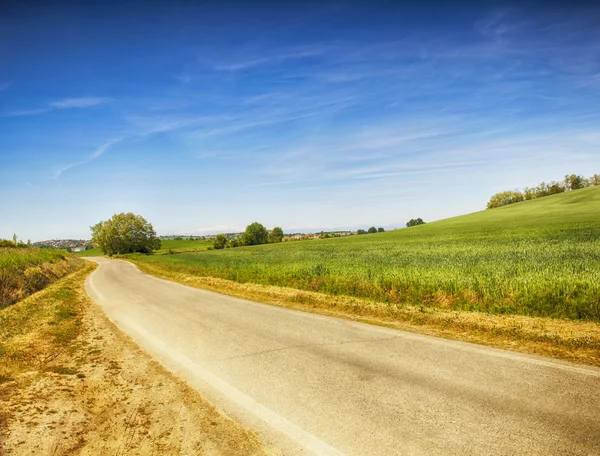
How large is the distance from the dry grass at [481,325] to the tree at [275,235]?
108 meters

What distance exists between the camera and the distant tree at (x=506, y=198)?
127 metres

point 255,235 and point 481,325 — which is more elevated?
point 255,235

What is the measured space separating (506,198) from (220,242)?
109 meters

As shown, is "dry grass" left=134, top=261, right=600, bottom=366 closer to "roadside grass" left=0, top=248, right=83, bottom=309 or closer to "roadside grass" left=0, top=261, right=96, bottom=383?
"roadside grass" left=0, top=261, right=96, bottom=383

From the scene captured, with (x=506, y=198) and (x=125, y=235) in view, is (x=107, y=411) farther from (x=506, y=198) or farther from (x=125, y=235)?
(x=506, y=198)

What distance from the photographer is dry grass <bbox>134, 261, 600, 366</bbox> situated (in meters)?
6.56

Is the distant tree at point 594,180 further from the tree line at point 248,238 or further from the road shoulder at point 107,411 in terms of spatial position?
the road shoulder at point 107,411

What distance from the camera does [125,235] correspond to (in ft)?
283

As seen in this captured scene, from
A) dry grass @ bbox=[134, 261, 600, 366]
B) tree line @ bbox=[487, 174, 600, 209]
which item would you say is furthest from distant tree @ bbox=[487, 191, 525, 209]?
dry grass @ bbox=[134, 261, 600, 366]

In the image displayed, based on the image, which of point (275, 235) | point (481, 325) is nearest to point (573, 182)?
point (275, 235)

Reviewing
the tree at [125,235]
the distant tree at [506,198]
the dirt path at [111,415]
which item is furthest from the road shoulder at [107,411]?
the distant tree at [506,198]

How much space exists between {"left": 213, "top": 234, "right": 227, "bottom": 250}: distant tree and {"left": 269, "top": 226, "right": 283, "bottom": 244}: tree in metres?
16.4

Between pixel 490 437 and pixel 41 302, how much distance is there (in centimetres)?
1730

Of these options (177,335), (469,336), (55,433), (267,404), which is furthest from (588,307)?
(55,433)
